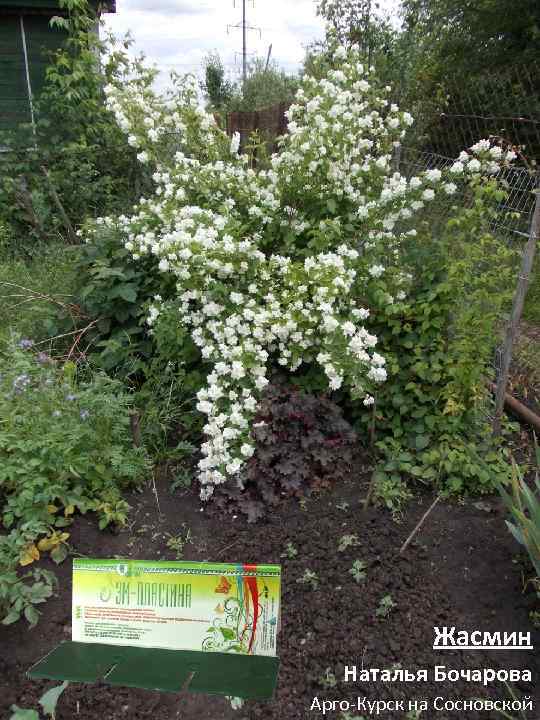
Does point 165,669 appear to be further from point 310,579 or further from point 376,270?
point 376,270

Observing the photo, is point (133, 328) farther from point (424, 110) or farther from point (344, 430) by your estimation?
point (424, 110)

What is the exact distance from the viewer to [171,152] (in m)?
4.37

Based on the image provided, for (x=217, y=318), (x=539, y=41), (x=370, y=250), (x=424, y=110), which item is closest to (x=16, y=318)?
(x=217, y=318)

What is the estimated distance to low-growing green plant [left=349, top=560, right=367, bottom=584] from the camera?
2299mm

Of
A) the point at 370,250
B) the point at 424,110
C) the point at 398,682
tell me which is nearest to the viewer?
the point at 398,682

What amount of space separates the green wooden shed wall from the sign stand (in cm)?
647

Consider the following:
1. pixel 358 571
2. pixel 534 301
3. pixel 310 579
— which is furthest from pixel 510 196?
pixel 310 579

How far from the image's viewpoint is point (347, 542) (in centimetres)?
247

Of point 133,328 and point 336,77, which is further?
point 133,328

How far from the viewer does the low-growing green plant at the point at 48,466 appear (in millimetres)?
2246

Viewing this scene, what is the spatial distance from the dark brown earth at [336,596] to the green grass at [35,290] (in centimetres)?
165

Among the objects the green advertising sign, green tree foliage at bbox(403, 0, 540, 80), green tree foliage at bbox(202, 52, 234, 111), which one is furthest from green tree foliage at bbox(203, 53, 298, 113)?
the green advertising sign

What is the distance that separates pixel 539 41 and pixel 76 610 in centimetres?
832

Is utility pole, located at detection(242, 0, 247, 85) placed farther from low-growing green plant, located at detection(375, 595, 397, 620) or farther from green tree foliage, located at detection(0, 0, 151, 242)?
low-growing green plant, located at detection(375, 595, 397, 620)
